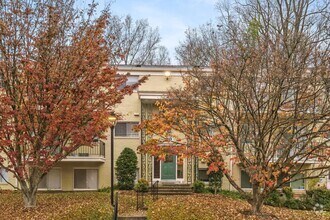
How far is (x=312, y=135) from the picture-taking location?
12234 mm

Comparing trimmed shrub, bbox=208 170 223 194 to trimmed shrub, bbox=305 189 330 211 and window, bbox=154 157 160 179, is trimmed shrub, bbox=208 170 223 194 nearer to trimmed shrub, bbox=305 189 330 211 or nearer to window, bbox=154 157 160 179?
window, bbox=154 157 160 179

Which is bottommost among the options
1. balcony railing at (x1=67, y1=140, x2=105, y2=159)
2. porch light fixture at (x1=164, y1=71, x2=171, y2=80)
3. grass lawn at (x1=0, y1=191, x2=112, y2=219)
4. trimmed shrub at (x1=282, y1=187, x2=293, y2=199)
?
trimmed shrub at (x1=282, y1=187, x2=293, y2=199)

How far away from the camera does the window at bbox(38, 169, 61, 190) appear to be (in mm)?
23312

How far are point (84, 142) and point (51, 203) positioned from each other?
3.29 meters

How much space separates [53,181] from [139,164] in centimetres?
542

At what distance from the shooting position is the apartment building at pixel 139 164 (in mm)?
23344

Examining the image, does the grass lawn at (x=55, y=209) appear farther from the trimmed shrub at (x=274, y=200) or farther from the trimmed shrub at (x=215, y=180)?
the trimmed shrub at (x=274, y=200)

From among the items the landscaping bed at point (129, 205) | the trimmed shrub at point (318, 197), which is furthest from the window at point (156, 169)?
the trimmed shrub at point (318, 197)

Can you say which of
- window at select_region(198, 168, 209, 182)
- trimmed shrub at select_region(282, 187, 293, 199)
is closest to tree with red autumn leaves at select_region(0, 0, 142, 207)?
window at select_region(198, 168, 209, 182)

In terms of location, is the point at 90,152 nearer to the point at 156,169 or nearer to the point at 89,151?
the point at 89,151

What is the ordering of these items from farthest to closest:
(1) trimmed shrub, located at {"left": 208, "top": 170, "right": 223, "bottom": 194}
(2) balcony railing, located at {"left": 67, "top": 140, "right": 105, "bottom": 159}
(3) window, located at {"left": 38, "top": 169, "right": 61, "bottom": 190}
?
(3) window, located at {"left": 38, "top": 169, "right": 61, "bottom": 190} < (2) balcony railing, located at {"left": 67, "top": 140, "right": 105, "bottom": 159} < (1) trimmed shrub, located at {"left": 208, "top": 170, "right": 223, "bottom": 194}

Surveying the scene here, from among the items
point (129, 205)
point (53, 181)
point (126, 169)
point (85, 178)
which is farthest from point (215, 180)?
point (53, 181)

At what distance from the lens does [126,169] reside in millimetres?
22672

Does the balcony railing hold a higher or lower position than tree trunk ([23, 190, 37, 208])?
higher
